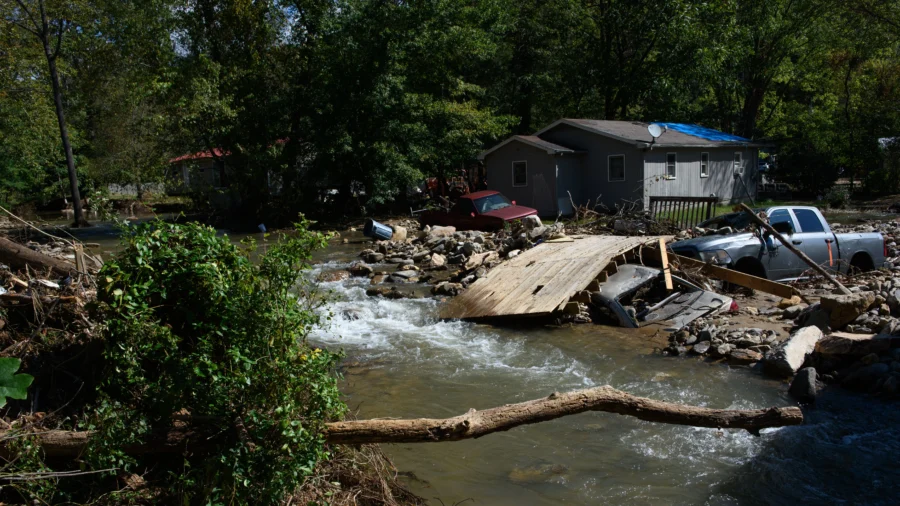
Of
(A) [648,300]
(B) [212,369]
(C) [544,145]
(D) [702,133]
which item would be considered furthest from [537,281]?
(D) [702,133]

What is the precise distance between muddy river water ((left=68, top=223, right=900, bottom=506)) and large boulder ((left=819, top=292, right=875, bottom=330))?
178 centimetres

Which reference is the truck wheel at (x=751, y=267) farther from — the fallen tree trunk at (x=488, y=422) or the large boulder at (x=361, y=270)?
the large boulder at (x=361, y=270)

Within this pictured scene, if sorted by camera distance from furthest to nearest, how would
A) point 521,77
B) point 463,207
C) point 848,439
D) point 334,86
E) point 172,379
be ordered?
point 521,77 → point 334,86 → point 463,207 → point 848,439 → point 172,379

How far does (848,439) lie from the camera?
6348 mm

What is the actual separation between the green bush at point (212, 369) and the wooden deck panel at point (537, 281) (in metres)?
6.74

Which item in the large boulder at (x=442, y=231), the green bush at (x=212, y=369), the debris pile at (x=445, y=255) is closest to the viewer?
the green bush at (x=212, y=369)

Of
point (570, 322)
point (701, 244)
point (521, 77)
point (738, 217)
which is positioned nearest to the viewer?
point (570, 322)

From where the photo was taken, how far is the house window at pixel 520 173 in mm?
26109

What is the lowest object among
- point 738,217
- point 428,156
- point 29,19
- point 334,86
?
point 738,217

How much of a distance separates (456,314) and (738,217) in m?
6.00

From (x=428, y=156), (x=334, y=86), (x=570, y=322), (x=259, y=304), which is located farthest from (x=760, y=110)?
(x=259, y=304)

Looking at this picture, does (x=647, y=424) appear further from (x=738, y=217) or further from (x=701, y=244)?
(x=738, y=217)

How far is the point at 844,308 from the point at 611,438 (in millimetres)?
4638

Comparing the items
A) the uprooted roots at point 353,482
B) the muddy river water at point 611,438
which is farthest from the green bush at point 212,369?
the muddy river water at point 611,438
